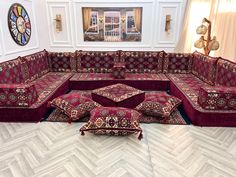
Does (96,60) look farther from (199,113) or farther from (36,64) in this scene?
(199,113)

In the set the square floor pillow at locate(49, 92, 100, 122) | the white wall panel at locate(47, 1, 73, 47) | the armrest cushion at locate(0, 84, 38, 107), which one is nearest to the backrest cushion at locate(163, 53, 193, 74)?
the square floor pillow at locate(49, 92, 100, 122)

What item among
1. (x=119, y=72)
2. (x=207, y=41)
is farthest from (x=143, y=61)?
(x=207, y=41)

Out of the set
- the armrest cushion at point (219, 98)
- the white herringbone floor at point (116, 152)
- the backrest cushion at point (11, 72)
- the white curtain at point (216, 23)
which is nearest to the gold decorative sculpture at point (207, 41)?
the white curtain at point (216, 23)

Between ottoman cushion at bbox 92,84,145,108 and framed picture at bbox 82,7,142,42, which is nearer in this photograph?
ottoman cushion at bbox 92,84,145,108

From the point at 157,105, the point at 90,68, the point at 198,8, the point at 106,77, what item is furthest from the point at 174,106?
the point at 198,8

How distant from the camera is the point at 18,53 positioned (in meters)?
4.35

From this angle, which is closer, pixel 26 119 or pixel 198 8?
pixel 26 119

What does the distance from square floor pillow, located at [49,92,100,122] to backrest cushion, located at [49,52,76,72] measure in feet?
6.43

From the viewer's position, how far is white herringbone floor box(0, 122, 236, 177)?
6.49ft

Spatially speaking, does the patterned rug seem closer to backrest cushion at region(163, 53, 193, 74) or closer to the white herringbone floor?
the white herringbone floor

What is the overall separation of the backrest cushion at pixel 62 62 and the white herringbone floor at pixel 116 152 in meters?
2.44

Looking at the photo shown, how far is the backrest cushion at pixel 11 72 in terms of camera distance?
3.33 meters

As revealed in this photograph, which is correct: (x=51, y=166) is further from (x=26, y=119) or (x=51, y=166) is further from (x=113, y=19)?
(x=113, y=19)

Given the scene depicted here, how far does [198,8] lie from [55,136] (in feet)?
16.2
